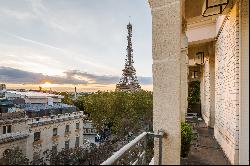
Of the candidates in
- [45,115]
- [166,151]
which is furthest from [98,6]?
[45,115]

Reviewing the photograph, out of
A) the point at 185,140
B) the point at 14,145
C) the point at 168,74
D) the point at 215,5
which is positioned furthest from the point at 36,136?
the point at 168,74

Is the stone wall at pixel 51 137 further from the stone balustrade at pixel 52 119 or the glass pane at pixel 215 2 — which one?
the glass pane at pixel 215 2

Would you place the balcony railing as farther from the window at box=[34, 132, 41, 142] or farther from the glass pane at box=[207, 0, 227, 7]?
the window at box=[34, 132, 41, 142]

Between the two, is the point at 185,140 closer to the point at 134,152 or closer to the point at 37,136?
the point at 134,152

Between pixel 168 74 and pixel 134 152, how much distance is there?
1425 mm

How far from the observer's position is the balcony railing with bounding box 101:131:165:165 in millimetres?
3756

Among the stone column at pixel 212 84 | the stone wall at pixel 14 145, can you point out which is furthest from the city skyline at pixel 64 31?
the stone wall at pixel 14 145

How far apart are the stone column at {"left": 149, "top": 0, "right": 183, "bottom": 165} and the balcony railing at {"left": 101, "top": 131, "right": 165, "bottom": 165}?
170 millimetres

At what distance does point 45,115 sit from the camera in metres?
28.8

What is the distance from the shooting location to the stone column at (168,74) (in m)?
4.91

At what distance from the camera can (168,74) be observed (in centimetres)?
502

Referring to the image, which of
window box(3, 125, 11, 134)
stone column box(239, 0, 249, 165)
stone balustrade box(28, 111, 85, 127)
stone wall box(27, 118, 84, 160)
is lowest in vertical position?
stone wall box(27, 118, 84, 160)

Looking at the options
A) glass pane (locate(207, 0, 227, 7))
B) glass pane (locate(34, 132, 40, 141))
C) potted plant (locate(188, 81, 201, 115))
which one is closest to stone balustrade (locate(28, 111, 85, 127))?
glass pane (locate(34, 132, 40, 141))

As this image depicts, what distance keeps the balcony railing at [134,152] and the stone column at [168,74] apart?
17 cm
